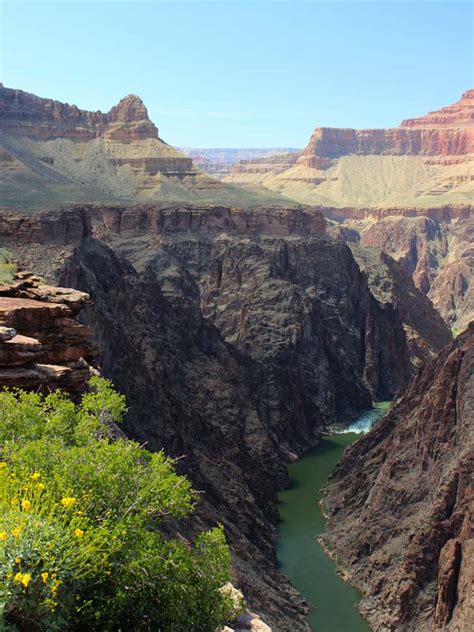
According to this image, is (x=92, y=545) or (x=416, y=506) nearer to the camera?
(x=92, y=545)

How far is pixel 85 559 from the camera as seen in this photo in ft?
58.3

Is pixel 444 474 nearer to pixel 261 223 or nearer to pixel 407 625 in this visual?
pixel 407 625

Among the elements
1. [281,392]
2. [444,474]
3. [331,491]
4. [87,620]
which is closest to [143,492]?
[87,620]

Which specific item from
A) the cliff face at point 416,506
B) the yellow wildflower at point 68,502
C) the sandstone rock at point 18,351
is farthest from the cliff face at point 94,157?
the yellow wildflower at point 68,502

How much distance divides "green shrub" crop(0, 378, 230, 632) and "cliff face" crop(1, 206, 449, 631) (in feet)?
83.4

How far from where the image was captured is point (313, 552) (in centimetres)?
6862

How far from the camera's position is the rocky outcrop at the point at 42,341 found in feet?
101

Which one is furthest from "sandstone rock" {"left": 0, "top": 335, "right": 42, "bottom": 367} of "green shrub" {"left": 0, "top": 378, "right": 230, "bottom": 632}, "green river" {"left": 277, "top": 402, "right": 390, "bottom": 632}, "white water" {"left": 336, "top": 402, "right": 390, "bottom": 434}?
"white water" {"left": 336, "top": 402, "right": 390, "bottom": 434}

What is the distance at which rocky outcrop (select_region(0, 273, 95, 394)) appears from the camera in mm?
30750

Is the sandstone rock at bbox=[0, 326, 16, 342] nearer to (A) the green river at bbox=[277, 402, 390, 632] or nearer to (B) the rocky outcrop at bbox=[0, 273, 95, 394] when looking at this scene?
(B) the rocky outcrop at bbox=[0, 273, 95, 394]

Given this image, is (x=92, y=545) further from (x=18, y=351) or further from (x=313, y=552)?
(x=313, y=552)

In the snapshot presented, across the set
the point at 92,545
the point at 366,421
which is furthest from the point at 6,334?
the point at 366,421

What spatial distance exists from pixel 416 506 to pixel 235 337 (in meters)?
63.8

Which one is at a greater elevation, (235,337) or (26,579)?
(26,579)
